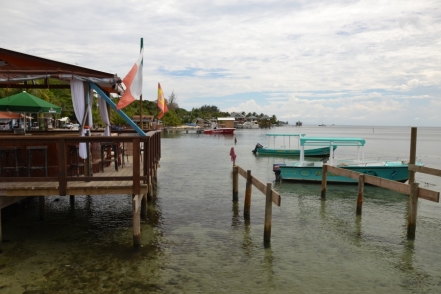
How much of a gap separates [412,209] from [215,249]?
20.9 feet

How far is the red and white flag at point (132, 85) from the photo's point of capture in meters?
9.30

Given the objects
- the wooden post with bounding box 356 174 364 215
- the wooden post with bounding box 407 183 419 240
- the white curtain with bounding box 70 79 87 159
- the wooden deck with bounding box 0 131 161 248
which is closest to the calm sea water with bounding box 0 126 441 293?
the wooden post with bounding box 407 183 419 240

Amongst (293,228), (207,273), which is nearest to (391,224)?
(293,228)

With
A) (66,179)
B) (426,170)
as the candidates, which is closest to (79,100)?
(66,179)

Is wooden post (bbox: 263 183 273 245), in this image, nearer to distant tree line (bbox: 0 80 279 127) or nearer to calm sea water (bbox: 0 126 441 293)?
calm sea water (bbox: 0 126 441 293)

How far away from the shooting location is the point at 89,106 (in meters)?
10.2

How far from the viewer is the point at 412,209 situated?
11.2 metres

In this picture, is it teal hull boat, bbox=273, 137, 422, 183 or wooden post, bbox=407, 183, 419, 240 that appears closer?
wooden post, bbox=407, 183, 419, 240

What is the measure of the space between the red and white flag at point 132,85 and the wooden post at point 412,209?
876cm

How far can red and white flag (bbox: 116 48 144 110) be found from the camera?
930 cm

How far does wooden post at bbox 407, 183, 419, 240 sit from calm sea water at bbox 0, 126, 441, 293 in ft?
1.01

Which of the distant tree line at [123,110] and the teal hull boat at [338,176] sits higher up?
the distant tree line at [123,110]

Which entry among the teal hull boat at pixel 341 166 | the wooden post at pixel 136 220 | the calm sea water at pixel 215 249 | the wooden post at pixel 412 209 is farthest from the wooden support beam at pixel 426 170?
the wooden post at pixel 136 220

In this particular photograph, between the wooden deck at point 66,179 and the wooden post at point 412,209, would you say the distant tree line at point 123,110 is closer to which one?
the wooden deck at point 66,179
